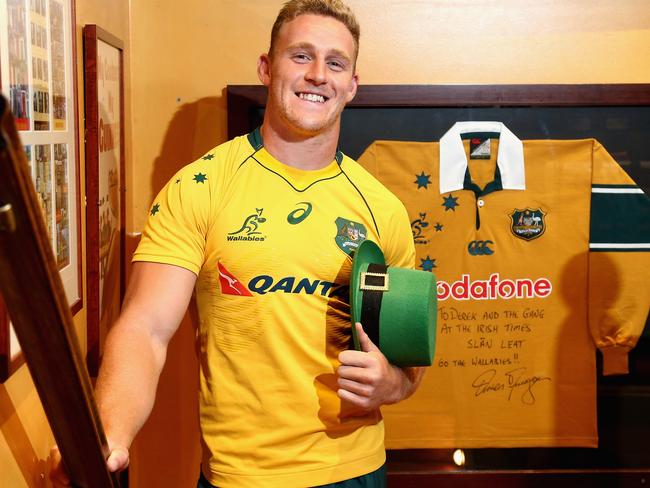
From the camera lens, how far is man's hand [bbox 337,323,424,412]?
164 cm

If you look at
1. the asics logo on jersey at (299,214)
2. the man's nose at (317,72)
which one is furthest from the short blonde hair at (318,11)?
the asics logo on jersey at (299,214)

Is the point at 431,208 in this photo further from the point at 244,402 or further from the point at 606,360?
the point at 244,402

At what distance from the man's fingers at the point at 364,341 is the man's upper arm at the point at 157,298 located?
1.14ft

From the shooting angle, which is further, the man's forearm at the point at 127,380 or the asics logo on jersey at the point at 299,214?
the asics logo on jersey at the point at 299,214

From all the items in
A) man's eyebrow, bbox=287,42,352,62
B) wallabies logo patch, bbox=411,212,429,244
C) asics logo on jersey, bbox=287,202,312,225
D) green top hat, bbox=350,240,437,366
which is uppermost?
man's eyebrow, bbox=287,42,352,62

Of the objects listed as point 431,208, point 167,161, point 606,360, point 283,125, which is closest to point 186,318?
point 167,161

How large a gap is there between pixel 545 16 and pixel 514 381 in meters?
1.16

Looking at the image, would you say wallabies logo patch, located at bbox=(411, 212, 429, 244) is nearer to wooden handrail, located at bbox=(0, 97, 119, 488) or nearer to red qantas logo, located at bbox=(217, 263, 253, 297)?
red qantas logo, located at bbox=(217, 263, 253, 297)

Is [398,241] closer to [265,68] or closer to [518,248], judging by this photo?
[265,68]

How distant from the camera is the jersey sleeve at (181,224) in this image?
1696 mm

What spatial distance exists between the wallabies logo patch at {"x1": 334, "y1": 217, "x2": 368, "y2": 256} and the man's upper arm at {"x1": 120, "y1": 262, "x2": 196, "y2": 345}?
0.33 metres

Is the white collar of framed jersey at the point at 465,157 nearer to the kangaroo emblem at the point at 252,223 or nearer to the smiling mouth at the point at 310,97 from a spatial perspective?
the smiling mouth at the point at 310,97

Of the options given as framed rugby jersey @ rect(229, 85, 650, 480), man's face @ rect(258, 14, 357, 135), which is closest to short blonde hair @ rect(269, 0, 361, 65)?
man's face @ rect(258, 14, 357, 135)

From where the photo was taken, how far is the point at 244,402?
69.0 inches
